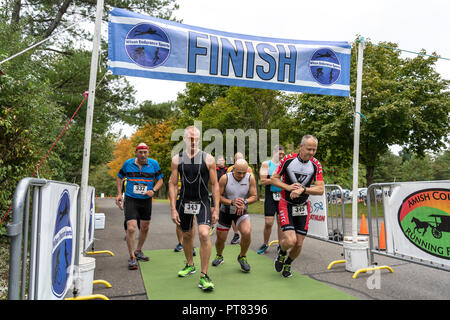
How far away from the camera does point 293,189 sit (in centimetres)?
464

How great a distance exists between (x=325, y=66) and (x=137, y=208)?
447 cm

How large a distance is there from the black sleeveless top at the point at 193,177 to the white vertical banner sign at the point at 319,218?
298 cm

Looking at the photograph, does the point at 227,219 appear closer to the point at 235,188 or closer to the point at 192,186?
the point at 235,188

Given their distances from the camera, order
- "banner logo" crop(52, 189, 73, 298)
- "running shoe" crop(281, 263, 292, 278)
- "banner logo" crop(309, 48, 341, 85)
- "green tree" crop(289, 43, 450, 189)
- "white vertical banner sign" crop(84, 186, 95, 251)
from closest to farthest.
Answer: "banner logo" crop(52, 189, 73, 298), "running shoe" crop(281, 263, 292, 278), "white vertical banner sign" crop(84, 186, 95, 251), "banner logo" crop(309, 48, 341, 85), "green tree" crop(289, 43, 450, 189)

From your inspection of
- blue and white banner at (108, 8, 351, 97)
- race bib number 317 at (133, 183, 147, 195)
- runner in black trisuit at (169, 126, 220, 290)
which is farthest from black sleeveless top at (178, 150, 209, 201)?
blue and white banner at (108, 8, 351, 97)

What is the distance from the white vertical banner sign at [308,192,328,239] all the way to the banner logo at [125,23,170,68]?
4.06 meters

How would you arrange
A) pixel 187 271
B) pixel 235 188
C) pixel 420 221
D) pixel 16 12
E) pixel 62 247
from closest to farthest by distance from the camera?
pixel 62 247
pixel 420 221
pixel 187 271
pixel 235 188
pixel 16 12

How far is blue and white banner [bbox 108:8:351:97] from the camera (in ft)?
16.0

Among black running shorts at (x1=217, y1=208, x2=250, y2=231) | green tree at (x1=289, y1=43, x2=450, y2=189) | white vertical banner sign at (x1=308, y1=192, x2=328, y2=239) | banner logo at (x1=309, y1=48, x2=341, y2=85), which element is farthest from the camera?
green tree at (x1=289, y1=43, x2=450, y2=189)

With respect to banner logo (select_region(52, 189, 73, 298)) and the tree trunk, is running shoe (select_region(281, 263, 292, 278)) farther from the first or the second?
the tree trunk

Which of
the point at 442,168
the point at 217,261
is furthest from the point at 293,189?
the point at 442,168

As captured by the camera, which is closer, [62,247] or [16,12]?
[62,247]
